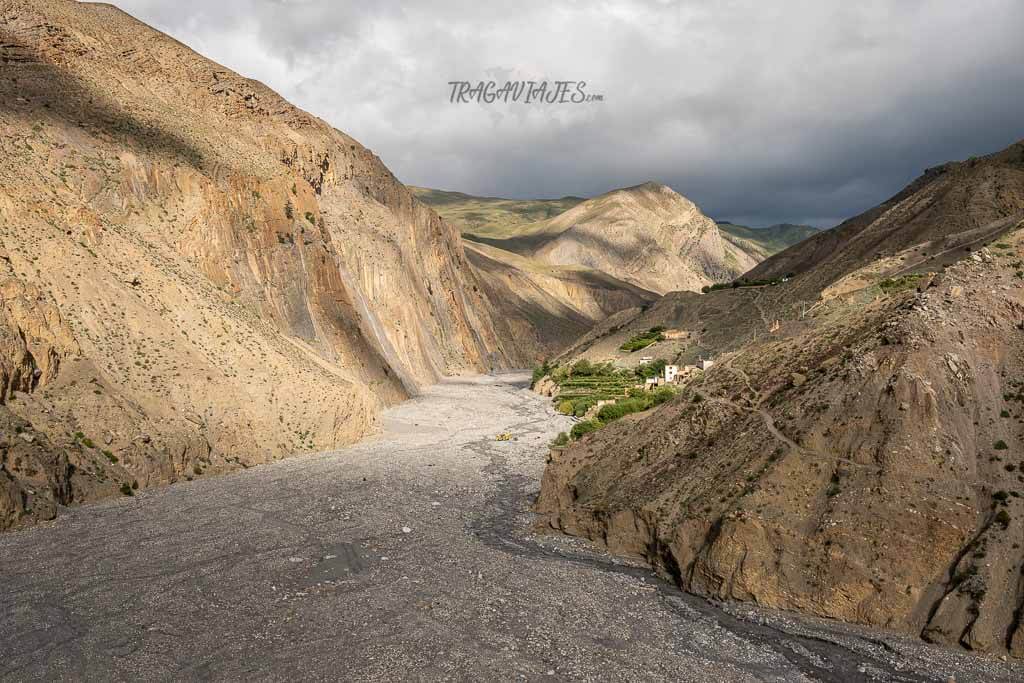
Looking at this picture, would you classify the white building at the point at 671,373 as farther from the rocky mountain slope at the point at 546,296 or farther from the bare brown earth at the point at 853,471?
the rocky mountain slope at the point at 546,296

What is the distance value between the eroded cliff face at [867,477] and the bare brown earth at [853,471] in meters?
0.04

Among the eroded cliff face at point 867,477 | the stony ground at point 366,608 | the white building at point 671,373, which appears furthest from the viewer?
the white building at point 671,373

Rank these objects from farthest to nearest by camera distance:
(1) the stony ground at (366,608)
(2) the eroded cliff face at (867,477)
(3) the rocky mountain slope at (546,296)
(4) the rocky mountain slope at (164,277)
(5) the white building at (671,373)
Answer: (3) the rocky mountain slope at (546,296) < (5) the white building at (671,373) < (4) the rocky mountain slope at (164,277) < (2) the eroded cliff face at (867,477) < (1) the stony ground at (366,608)

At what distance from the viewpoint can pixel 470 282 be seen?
10988 cm

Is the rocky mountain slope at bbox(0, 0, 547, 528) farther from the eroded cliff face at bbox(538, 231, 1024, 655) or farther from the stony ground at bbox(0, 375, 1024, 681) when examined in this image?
the eroded cliff face at bbox(538, 231, 1024, 655)

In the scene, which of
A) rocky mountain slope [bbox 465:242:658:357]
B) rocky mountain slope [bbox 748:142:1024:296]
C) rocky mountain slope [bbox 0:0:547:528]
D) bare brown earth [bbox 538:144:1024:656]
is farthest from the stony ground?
rocky mountain slope [bbox 465:242:658:357]

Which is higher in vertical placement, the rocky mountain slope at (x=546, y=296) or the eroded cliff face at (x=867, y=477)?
the rocky mountain slope at (x=546, y=296)

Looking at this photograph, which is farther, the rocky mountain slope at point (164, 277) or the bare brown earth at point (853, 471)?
the rocky mountain slope at point (164, 277)

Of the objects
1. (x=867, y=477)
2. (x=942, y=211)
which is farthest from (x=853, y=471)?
(x=942, y=211)

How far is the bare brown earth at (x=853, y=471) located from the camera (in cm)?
1430

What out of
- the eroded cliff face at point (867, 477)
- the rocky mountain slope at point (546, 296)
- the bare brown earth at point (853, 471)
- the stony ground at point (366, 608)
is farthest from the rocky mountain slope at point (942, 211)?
the rocky mountain slope at point (546, 296)

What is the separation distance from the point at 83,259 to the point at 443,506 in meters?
19.1

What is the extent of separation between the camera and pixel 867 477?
51.6 ft

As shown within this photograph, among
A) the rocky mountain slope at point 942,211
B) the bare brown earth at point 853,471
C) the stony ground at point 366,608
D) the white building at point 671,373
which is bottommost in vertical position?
the stony ground at point 366,608
